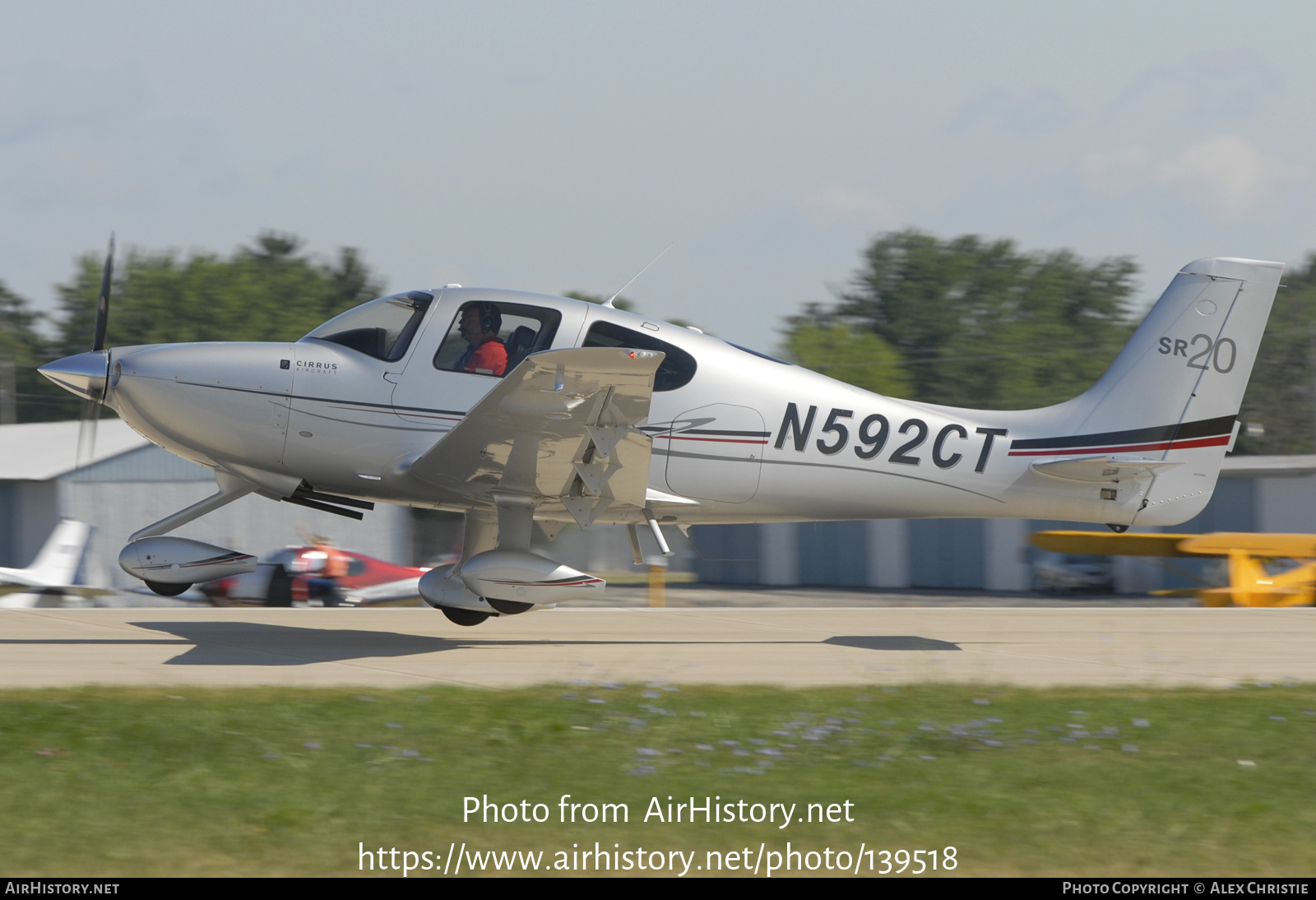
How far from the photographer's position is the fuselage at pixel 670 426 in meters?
9.17

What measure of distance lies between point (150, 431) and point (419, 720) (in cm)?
417

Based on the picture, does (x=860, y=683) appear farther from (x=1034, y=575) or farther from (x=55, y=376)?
(x=1034, y=575)

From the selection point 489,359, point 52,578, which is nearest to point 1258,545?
point 489,359

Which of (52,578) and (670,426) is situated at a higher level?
(670,426)

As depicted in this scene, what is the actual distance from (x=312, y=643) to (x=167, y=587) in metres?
1.14

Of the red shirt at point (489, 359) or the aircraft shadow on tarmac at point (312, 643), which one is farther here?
the red shirt at point (489, 359)

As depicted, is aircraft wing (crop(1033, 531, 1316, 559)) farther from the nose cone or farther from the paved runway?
the nose cone

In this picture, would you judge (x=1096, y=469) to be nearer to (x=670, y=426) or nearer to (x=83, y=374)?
(x=670, y=426)

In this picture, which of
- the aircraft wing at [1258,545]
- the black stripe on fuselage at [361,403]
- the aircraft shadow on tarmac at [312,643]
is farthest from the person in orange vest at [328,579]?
the aircraft wing at [1258,545]

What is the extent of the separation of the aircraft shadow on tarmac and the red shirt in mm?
2151

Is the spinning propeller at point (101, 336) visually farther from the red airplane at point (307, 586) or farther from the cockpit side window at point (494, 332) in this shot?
the red airplane at point (307, 586)

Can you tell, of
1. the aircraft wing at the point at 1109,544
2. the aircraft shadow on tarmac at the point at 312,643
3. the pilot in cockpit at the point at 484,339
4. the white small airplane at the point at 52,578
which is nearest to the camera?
the aircraft shadow on tarmac at the point at 312,643

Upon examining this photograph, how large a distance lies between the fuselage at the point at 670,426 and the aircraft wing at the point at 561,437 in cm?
48

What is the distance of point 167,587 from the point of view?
9094 millimetres
